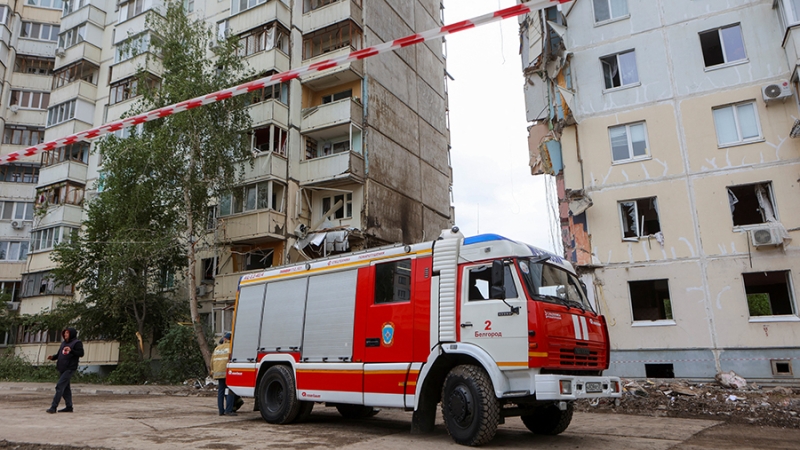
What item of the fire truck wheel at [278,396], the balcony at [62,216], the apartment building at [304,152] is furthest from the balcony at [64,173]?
the fire truck wheel at [278,396]

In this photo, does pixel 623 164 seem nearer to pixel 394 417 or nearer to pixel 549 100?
pixel 549 100

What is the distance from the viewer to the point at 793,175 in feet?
50.7

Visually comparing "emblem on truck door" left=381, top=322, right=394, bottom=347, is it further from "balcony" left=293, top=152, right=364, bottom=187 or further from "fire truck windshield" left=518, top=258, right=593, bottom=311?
"balcony" left=293, top=152, right=364, bottom=187

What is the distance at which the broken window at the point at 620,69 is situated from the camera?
60.1ft

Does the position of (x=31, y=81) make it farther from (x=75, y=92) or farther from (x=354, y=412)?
(x=354, y=412)

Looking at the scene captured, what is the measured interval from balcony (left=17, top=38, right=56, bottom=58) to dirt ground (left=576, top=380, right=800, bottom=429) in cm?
4502

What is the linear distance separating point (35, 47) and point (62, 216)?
17.9 meters

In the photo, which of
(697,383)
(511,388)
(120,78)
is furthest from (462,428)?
(120,78)

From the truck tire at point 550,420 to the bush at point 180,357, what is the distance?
56.1ft

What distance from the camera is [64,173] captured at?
31859mm

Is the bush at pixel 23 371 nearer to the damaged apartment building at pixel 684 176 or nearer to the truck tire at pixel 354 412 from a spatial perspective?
the truck tire at pixel 354 412

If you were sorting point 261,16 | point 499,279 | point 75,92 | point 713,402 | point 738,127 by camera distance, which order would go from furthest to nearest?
1. point 75,92
2. point 261,16
3. point 738,127
4. point 713,402
5. point 499,279

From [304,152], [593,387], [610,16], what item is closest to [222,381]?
[593,387]

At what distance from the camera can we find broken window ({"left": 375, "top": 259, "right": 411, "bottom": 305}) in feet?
28.1
